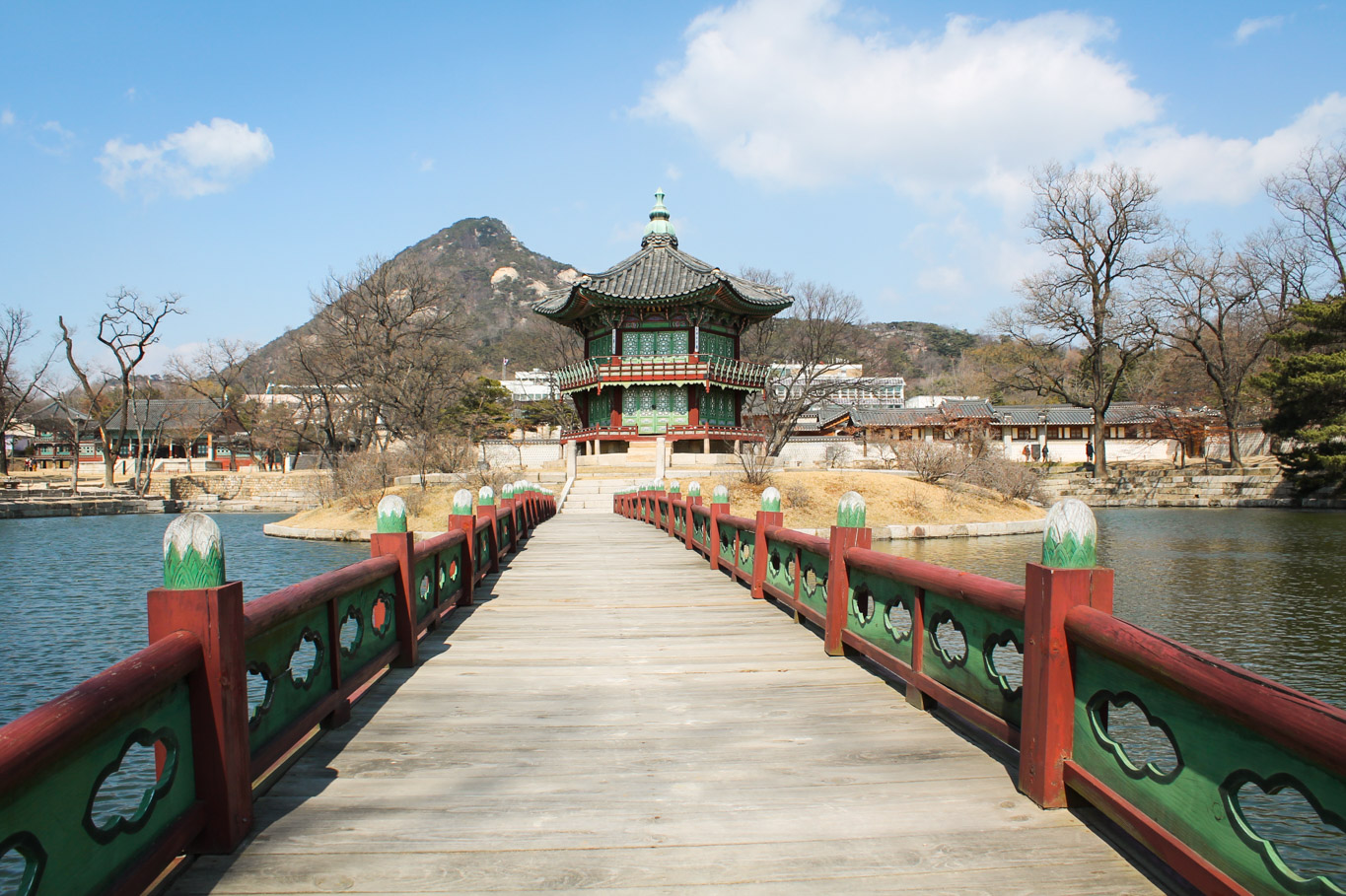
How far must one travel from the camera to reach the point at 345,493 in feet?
101

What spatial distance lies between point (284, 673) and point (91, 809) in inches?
51.9

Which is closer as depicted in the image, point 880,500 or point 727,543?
point 727,543

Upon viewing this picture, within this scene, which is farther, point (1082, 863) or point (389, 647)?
point (389, 647)

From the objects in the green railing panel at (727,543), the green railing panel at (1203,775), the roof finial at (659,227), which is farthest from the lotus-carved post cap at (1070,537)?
the roof finial at (659,227)

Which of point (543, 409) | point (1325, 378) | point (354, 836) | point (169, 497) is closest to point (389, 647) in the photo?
point (354, 836)

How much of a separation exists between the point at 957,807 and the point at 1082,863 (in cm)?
51

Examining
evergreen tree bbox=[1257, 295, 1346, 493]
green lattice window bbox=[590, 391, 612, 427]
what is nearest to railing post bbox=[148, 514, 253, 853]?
green lattice window bbox=[590, 391, 612, 427]

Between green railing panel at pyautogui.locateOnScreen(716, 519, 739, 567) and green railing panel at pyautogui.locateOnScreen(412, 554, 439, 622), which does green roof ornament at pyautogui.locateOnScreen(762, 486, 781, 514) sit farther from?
green railing panel at pyautogui.locateOnScreen(412, 554, 439, 622)

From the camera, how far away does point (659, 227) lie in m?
41.4

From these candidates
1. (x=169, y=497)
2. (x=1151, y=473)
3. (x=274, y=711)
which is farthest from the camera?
(x=169, y=497)

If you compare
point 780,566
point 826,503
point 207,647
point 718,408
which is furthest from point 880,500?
point 207,647

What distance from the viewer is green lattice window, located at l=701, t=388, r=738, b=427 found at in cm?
3753

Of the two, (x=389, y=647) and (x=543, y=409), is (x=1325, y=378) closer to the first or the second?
(x=389, y=647)

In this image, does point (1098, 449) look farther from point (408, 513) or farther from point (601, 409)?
point (408, 513)
